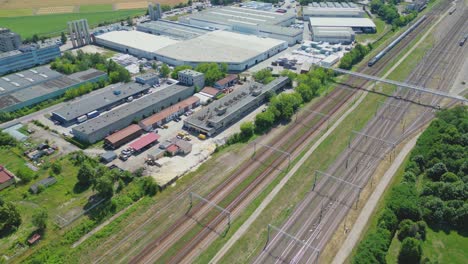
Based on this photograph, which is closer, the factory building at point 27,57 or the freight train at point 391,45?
the factory building at point 27,57

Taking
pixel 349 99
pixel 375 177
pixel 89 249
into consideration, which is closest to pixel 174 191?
pixel 89 249

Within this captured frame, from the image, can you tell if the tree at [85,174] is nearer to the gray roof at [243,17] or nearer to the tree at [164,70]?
the tree at [164,70]

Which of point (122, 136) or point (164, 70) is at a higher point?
point (164, 70)

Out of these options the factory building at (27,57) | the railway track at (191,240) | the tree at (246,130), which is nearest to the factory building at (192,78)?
the tree at (246,130)

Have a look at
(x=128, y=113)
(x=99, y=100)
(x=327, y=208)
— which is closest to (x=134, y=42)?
(x=99, y=100)

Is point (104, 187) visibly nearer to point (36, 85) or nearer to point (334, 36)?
point (36, 85)

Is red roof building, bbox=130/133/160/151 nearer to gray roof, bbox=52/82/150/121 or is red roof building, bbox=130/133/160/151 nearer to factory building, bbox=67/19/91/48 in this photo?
gray roof, bbox=52/82/150/121

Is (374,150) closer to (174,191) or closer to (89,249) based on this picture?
(174,191)
